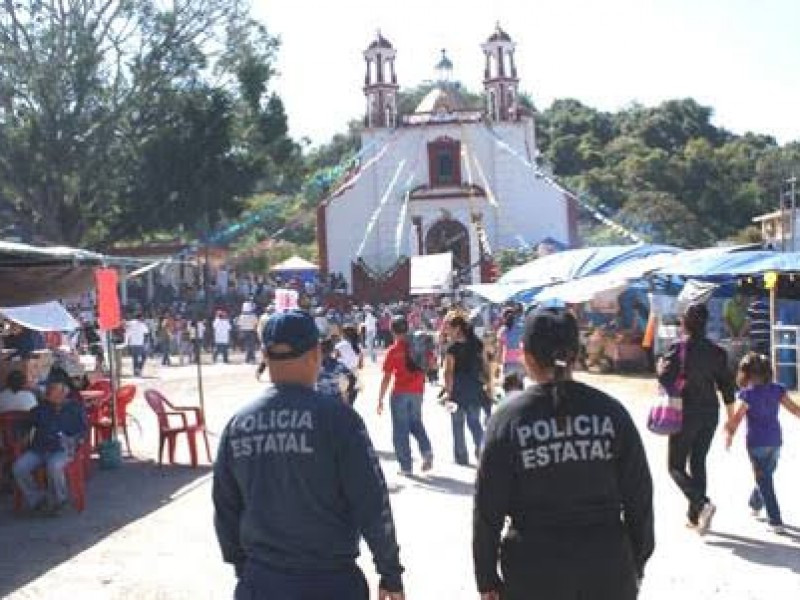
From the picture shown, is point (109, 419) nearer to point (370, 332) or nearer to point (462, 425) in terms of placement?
point (462, 425)

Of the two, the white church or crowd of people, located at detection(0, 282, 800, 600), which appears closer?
crowd of people, located at detection(0, 282, 800, 600)

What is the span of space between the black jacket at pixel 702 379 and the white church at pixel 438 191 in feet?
133

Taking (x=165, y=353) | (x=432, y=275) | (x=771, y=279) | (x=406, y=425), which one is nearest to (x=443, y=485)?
(x=406, y=425)

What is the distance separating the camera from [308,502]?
382 cm

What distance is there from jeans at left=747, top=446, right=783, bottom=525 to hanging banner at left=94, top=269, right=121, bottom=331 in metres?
7.56

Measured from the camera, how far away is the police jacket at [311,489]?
381 cm

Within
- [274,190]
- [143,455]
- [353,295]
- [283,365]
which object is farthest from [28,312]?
[274,190]

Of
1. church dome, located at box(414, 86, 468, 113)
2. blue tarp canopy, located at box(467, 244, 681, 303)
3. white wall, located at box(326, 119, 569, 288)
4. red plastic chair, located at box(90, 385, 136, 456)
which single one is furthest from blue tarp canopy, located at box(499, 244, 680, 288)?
church dome, located at box(414, 86, 468, 113)

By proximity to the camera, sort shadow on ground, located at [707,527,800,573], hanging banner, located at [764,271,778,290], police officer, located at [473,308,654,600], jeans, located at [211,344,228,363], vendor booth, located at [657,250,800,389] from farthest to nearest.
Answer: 1. jeans, located at [211,344,228,363]
2. vendor booth, located at [657,250,800,389]
3. hanging banner, located at [764,271,778,290]
4. shadow on ground, located at [707,527,800,573]
5. police officer, located at [473,308,654,600]

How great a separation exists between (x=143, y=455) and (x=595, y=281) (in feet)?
39.1

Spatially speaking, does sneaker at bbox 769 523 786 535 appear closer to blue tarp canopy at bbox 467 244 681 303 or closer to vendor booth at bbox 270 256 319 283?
blue tarp canopy at bbox 467 244 681 303

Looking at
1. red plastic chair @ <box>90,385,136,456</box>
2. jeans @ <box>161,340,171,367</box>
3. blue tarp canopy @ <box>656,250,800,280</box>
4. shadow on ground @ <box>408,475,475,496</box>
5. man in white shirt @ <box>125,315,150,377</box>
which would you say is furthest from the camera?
jeans @ <box>161,340,171,367</box>

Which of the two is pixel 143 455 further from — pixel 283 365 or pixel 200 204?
pixel 200 204

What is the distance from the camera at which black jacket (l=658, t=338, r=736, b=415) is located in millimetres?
8164
